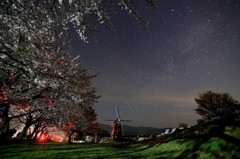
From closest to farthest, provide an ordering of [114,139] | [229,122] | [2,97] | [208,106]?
1. [229,122]
2. [2,97]
3. [114,139]
4. [208,106]

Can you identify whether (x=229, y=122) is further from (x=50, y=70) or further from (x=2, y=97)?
(x=2, y=97)

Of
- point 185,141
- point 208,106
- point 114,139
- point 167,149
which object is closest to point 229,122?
point 185,141

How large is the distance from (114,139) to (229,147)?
80.7 ft

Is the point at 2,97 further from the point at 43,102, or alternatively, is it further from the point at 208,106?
the point at 208,106

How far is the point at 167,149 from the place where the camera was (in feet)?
50.9

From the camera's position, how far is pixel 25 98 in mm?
16688

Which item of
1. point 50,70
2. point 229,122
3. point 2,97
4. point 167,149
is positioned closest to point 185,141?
point 167,149

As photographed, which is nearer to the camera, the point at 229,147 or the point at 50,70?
the point at 229,147

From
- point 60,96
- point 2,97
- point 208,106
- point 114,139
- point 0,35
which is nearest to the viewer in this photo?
point 0,35

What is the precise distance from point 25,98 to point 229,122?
46.0 feet

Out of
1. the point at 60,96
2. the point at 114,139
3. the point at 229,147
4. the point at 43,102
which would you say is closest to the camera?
the point at 229,147

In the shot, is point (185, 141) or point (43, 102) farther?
point (43, 102)

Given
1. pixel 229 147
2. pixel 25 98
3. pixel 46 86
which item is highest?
pixel 46 86

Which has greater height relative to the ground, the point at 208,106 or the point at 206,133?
the point at 208,106
